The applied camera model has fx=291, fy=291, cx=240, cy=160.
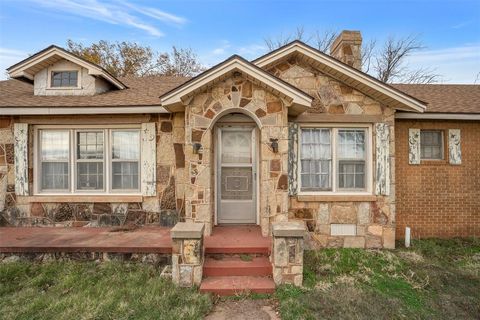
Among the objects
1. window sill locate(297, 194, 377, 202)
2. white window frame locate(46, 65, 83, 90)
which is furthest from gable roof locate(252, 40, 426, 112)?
white window frame locate(46, 65, 83, 90)

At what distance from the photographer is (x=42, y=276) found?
15.6 feet

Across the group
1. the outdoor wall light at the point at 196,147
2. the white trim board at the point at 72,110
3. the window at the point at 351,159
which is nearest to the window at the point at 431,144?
the window at the point at 351,159

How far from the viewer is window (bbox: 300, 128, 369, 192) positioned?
6734 millimetres

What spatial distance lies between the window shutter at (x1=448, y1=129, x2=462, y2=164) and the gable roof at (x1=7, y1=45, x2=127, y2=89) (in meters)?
9.01

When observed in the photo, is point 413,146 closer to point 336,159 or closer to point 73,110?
point 336,159

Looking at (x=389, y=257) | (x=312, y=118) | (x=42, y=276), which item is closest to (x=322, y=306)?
(x=389, y=257)

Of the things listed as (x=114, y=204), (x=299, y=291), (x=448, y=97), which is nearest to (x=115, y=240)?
(x=114, y=204)

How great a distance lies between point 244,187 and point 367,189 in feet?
9.27

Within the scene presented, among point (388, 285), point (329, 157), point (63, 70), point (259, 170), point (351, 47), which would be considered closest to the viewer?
point (388, 285)

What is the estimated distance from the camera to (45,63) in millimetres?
7488

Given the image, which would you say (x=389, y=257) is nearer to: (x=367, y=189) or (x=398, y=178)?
(x=367, y=189)

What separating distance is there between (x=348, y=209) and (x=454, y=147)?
11.2 feet

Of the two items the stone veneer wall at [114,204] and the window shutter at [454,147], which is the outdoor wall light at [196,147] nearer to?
the stone veneer wall at [114,204]

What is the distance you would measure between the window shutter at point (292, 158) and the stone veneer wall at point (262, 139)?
27.9 inches
